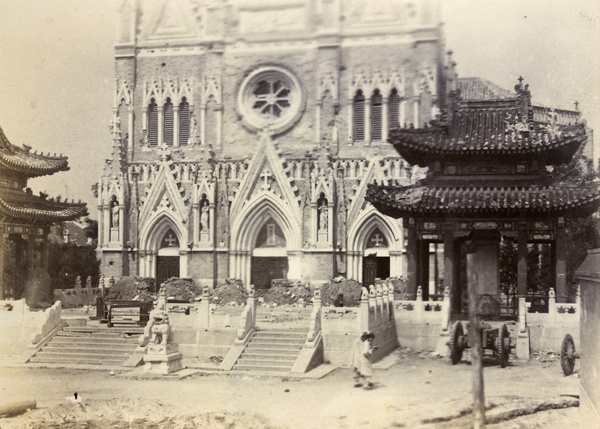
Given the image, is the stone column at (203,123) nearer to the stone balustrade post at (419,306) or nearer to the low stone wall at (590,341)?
the stone balustrade post at (419,306)

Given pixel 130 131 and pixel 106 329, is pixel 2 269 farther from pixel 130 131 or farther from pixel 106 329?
pixel 130 131

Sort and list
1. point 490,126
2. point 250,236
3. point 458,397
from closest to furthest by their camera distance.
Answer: point 458,397, point 490,126, point 250,236

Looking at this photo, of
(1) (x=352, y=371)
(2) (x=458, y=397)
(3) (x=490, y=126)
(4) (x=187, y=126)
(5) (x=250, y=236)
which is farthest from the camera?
(5) (x=250, y=236)

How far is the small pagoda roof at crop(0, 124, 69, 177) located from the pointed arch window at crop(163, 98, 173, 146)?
1978 mm

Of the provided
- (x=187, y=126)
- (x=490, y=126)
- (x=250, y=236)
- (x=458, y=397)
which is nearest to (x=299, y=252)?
(x=250, y=236)

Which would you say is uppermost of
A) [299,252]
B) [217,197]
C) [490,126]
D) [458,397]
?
[490,126]

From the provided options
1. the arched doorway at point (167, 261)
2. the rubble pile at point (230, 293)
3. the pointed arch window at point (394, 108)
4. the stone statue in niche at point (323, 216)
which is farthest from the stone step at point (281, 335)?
the pointed arch window at point (394, 108)

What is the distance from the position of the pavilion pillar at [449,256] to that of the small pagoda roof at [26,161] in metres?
6.95

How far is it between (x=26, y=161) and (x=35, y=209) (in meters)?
1.10

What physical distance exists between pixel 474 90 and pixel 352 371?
16.1 feet

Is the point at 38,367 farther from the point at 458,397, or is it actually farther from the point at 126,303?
the point at 458,397

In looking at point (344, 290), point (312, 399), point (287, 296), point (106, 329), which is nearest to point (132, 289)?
point (106, 329)

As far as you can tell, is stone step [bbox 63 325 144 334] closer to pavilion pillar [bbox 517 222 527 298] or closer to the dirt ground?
the dirt ground

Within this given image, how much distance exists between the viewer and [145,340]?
12859mm
